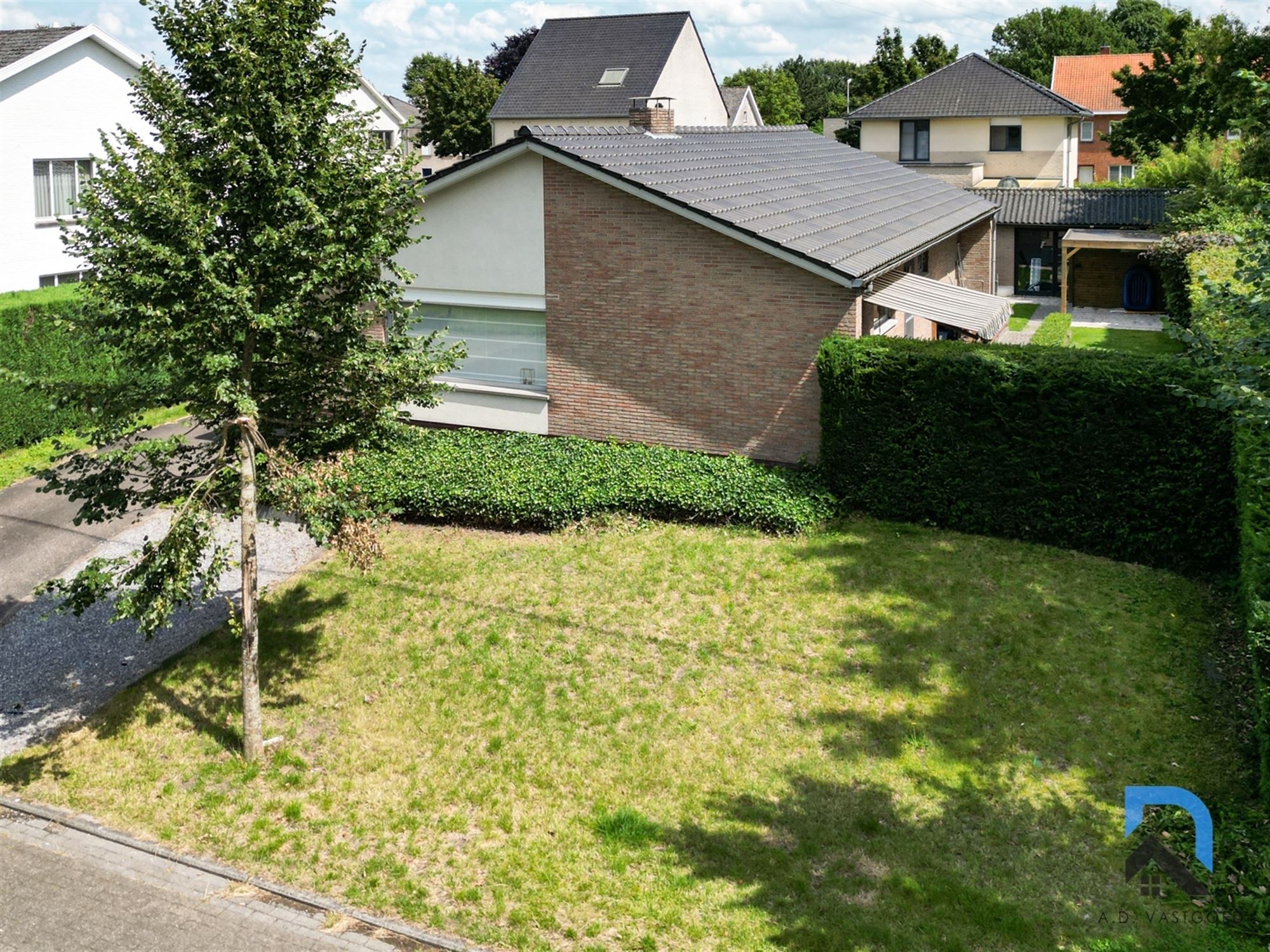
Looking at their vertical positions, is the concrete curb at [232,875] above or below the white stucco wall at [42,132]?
below

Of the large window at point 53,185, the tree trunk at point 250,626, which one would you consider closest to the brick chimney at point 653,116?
the large window at point 53,185

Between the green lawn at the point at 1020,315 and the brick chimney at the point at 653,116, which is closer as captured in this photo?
the brick chimney at the point at 653,116

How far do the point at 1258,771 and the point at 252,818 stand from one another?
9.40m

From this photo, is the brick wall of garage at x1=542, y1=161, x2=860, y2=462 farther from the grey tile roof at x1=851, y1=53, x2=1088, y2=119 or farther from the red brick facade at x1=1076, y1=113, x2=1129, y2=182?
the red brick facade at x1=1076, y1=113, x2=1129, y2=182

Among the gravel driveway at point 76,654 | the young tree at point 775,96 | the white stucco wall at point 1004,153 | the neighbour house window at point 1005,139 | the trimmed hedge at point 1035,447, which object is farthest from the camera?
the young tree at point 775,96

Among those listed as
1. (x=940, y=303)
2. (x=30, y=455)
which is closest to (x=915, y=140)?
(x=940, y=303)

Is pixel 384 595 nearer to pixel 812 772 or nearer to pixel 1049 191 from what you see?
pixel 812 772

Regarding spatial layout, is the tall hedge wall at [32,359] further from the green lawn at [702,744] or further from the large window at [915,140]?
the large window at [915,140]

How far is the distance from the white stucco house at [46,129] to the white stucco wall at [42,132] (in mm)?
18

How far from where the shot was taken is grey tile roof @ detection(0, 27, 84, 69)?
2872 centimetres

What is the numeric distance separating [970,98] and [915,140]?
3.08m

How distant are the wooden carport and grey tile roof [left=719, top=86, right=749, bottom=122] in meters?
34.3

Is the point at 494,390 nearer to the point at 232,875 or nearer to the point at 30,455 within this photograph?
the point at 30,455

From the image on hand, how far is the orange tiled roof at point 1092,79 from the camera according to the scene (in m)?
76.4
